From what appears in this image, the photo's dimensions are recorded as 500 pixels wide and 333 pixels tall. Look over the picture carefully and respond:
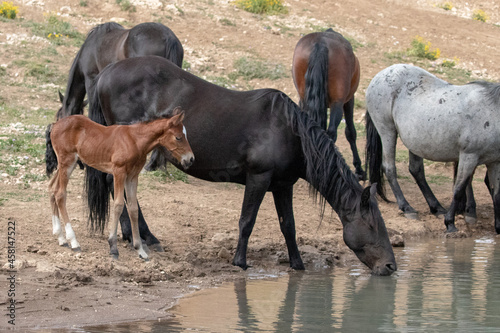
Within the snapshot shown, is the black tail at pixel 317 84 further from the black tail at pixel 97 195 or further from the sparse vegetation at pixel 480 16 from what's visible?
the sparse vegetation at pixel 480 16

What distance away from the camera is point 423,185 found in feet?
30.8

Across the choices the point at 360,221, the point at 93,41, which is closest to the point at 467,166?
the point at 360,221

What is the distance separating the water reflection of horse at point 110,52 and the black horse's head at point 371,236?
14.2 feet

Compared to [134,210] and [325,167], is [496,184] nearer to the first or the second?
[325,167]

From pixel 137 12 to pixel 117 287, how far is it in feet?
49.4

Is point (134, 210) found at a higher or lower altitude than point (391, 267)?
higher

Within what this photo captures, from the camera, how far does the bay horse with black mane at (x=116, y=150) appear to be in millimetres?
5711

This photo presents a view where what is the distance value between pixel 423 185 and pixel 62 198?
5.22 m

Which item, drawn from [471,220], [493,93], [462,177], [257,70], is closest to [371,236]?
[462,177]

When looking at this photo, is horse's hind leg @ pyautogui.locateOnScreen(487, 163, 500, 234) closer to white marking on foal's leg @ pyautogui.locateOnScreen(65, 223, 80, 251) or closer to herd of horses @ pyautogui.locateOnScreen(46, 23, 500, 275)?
herd of horses @ pyautogui.locateOnScreen(46, 23, 500, 275)

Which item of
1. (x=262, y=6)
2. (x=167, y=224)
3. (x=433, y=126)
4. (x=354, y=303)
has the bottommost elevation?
(x=167, y=224)

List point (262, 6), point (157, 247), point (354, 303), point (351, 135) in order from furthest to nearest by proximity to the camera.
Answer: point (262, 6)
point (351, 135)
point (157, 247)
point (354, 303)

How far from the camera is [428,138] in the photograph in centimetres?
852

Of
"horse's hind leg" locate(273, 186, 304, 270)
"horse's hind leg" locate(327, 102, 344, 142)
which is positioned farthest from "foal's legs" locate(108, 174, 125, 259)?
"horse's hind leg" locate(327, 102, 344, 142)
